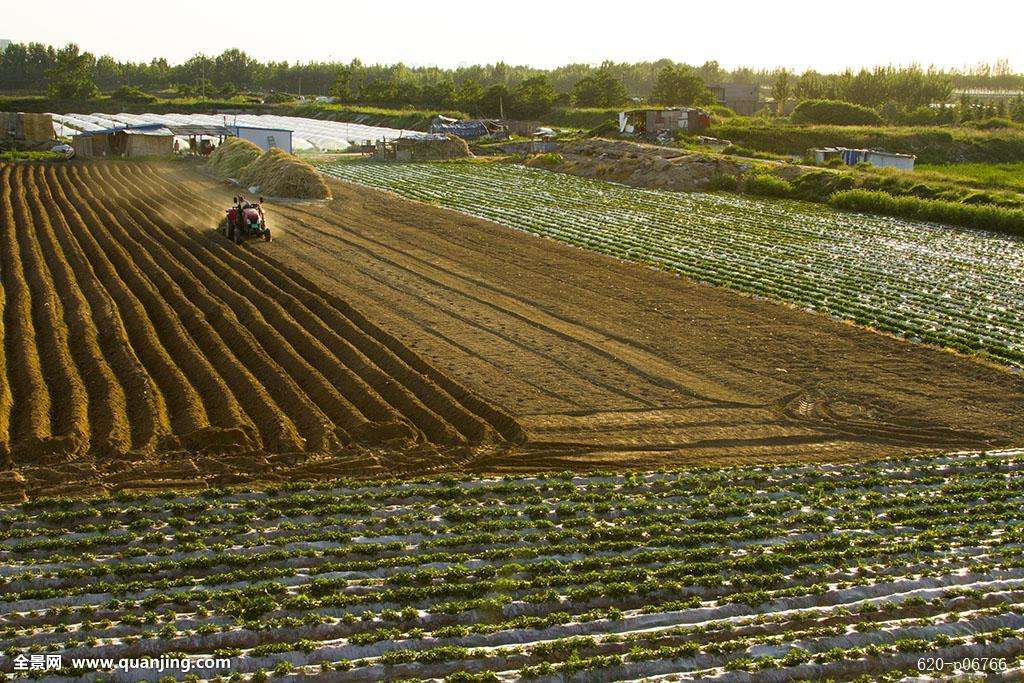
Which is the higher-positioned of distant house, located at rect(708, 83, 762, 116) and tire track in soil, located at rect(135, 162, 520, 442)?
distant house, located at rect(708, 83, 762, 116)

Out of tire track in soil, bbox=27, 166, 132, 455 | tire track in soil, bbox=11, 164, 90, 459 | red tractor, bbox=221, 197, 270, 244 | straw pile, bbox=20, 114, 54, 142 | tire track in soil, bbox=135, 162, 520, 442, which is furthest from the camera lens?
straw pile, bbox=20, 114, 54, 142

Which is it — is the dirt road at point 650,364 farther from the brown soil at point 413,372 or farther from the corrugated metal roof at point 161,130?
the corrugated metal roof at point 161,130

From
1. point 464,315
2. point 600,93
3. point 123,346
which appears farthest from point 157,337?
point 600,93

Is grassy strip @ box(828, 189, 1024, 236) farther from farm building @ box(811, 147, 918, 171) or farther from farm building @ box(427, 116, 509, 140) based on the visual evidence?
farm building @ box(427, 116, 509, 140)

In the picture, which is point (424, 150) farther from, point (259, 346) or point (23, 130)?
point (259, 346)

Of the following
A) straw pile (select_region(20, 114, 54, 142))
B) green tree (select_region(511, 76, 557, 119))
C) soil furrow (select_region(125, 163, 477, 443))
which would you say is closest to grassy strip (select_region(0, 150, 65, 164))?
straw pile (select_region(20, 114, 54, 142))

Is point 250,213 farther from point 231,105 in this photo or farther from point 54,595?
point 231,105
